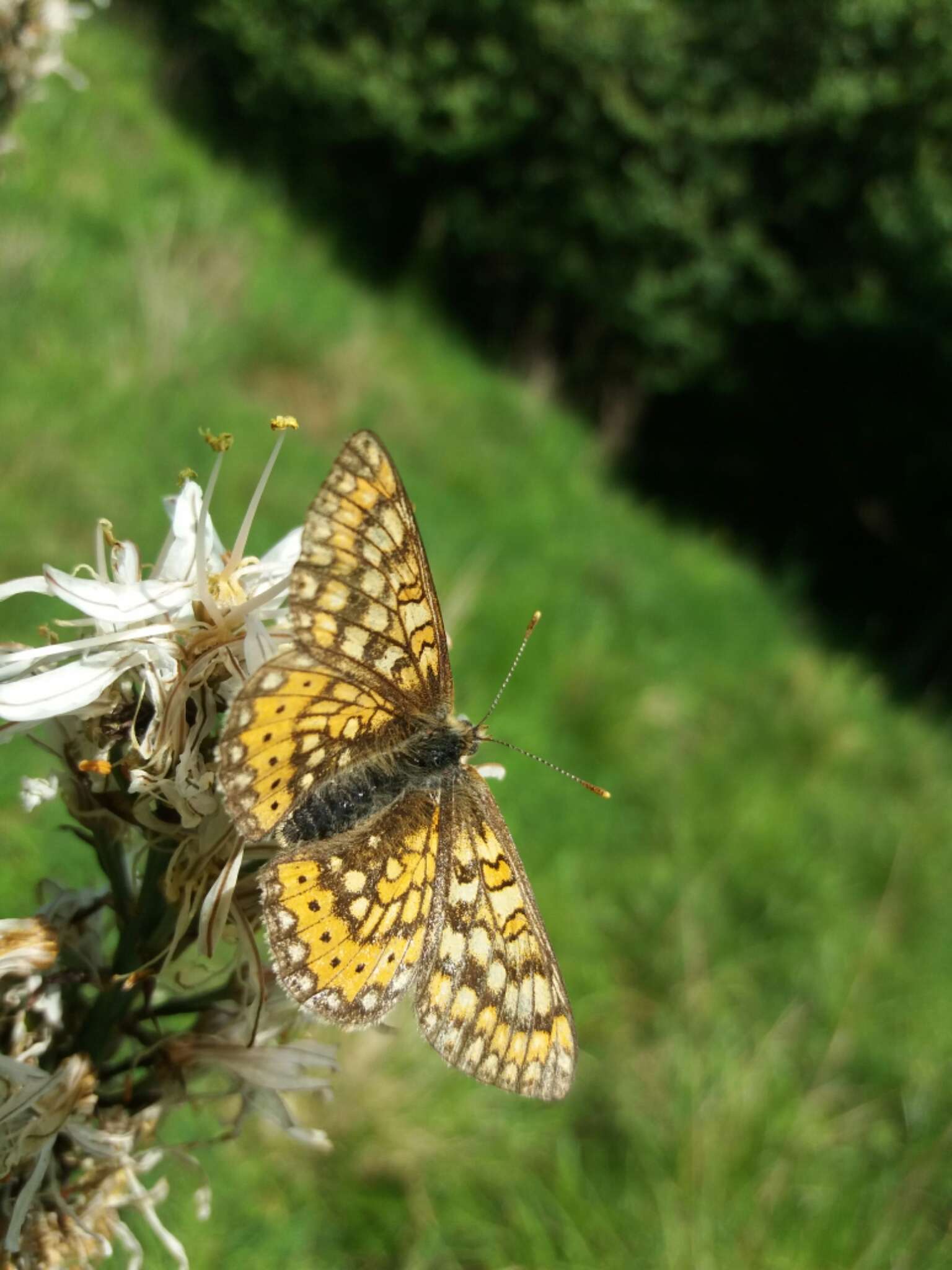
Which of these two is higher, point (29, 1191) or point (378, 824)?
point (378, 824)

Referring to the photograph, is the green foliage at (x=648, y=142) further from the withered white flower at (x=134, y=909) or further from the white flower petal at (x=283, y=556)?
the withered white flower at (x=134, y=909)

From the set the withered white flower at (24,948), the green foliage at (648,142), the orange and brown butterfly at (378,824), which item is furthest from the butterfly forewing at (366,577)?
the green foliage at (648,142)

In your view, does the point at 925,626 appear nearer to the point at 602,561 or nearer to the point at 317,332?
the point at 602,561

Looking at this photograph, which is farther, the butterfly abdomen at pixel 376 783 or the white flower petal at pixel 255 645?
the butterfly abdomen at pixel 376 783

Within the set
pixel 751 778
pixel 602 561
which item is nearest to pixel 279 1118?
pixel 751 778

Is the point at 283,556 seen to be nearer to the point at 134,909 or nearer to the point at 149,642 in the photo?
the point at 149,642

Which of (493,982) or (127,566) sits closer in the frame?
(127,566)

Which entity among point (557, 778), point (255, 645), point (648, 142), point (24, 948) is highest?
point (648, 142)

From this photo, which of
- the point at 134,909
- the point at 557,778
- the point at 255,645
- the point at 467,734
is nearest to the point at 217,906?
the point at 134,909
